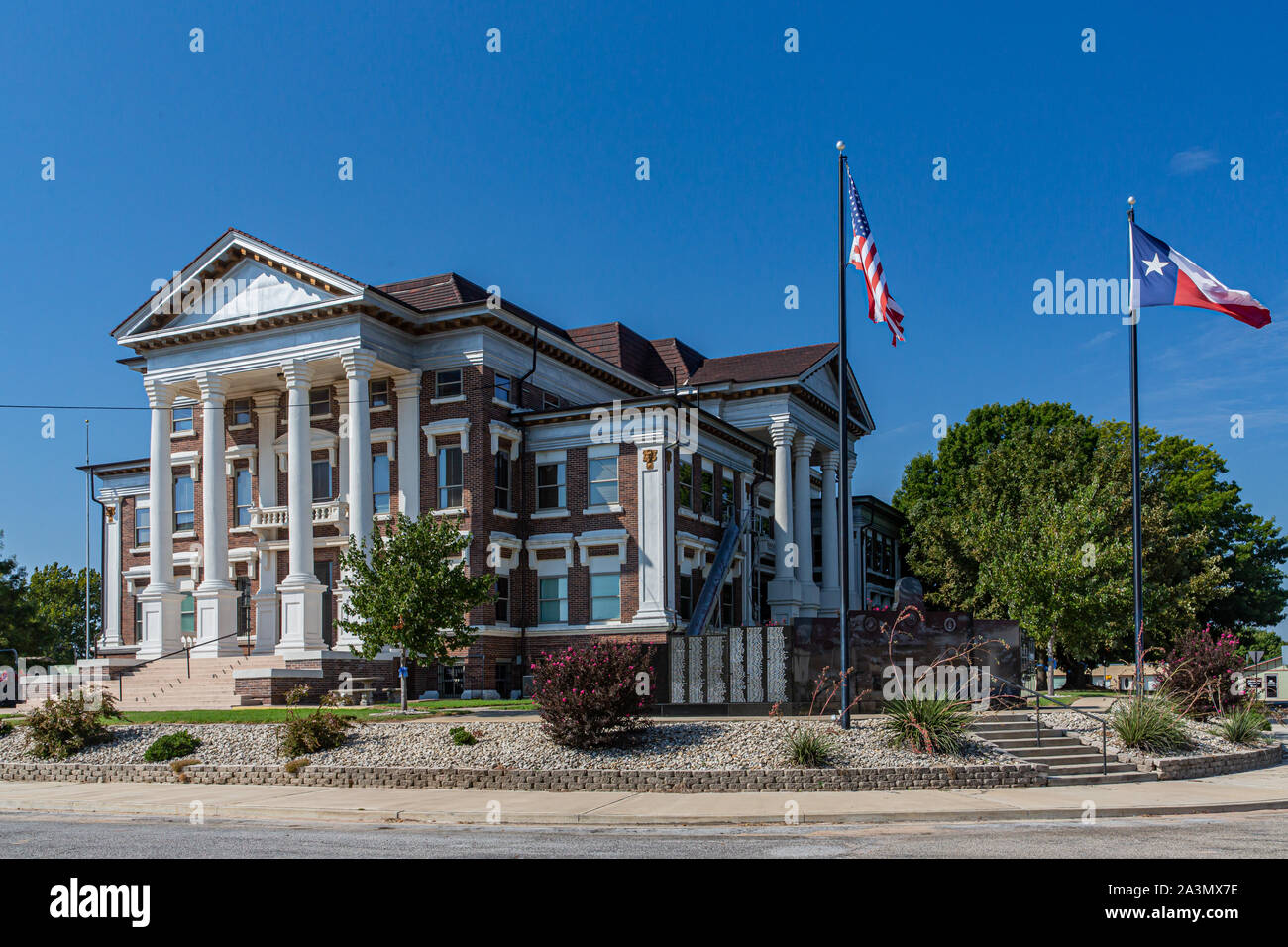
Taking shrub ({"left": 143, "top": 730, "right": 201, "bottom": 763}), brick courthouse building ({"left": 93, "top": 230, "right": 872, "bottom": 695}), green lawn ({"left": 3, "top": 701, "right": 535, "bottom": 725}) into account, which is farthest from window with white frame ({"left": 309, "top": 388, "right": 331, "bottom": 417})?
shrub ({"left": 143, "top": 730, "right": 201, "bottom": 763})

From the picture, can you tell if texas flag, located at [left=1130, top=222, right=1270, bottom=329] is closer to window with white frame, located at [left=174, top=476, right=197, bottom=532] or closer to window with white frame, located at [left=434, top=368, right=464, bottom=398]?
window with white frame, located at [left=434, top=368, right=464, bottom=398]

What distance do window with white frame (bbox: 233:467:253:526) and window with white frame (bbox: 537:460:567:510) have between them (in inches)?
466

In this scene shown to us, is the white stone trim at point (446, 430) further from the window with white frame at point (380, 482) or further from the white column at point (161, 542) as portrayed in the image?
the white column at point (161, 542)

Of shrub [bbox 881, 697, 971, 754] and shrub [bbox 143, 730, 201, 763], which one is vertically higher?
shrub [bbox 881, 697, 971, 754]

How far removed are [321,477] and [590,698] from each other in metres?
27.5

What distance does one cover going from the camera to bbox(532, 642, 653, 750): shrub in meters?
21.1

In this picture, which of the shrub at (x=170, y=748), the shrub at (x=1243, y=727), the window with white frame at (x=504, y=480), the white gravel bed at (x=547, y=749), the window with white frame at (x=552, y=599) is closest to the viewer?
the white gravel bed at (x=547, y=749)

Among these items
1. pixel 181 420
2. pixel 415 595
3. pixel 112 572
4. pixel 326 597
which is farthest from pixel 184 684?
pixel 112 572

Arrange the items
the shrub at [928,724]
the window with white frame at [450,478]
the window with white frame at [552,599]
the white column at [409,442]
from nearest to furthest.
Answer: the shrub at [928,724]
the window with white frame at [450,478]
the white column at [409,442]
the window with white frame at [552,599]

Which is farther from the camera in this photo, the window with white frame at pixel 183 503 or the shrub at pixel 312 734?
the window with white frame at pixel 183 503

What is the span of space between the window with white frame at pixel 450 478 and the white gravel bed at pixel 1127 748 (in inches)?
900

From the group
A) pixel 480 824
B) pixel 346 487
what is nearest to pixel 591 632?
pixel 346 487

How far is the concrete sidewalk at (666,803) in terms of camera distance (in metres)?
16.7

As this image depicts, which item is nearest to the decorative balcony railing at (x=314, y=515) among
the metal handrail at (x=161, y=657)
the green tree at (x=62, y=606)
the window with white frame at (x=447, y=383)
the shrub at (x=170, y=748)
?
the metal handrail at (x=161, y=657)
